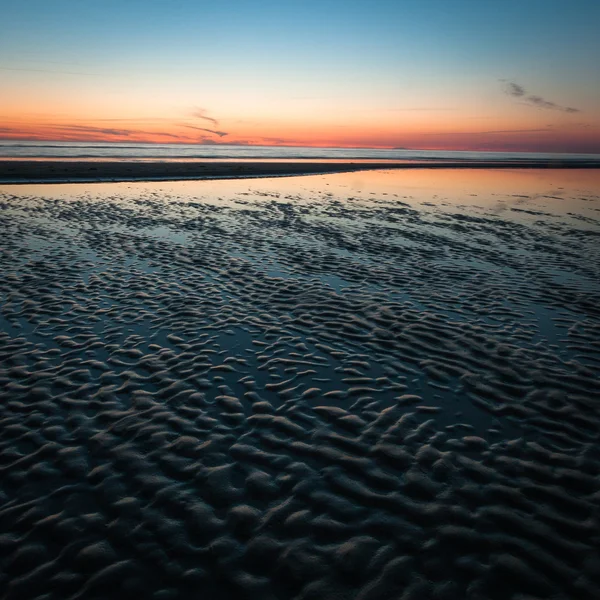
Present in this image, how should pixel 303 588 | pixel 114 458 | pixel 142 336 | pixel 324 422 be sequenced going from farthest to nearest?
1. pixel 142 336
2. pixel 324 422
3. pixel 114 458
4. pixel 303 588

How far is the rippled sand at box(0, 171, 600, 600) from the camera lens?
5.41 m

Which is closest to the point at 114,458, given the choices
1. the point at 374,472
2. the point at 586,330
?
the point at 374,472

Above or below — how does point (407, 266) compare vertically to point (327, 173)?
below

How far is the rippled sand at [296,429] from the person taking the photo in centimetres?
541

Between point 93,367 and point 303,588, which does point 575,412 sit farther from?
point 93,367

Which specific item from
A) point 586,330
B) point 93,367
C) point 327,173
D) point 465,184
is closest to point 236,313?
point 93,367

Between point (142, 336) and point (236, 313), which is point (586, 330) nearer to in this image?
point (236, 313)

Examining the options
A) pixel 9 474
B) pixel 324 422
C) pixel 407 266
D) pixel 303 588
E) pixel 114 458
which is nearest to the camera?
pixel 303 588

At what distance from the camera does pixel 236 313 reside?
44.7 feet

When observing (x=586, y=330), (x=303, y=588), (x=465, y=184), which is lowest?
(x=303, y=588)

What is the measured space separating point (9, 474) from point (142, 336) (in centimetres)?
536

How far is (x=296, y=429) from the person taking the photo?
8.06m

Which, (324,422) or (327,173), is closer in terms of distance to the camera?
(324,422)

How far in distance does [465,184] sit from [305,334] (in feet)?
176
